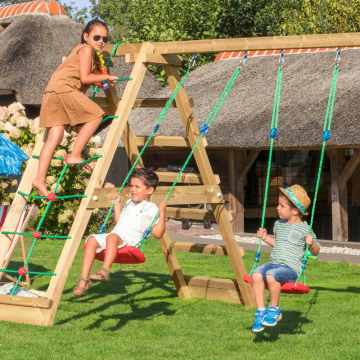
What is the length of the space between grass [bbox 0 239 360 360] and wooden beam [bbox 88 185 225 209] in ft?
3.82

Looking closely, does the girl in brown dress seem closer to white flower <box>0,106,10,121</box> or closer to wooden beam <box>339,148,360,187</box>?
white flower <box>0,106,10,121</box>

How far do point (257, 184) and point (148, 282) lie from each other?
Answer: 9071 millimetres

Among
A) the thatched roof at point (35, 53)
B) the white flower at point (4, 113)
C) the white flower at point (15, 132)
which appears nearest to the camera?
the white flower at point (15, 132)

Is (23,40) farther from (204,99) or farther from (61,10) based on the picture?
(204,99)

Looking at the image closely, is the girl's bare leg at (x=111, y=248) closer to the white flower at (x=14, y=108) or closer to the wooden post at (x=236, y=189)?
the white flower at (x=14, y=108)

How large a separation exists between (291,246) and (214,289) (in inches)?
79.0

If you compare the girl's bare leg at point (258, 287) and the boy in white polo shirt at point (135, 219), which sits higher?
the boy in white polo shirt at point (135, 219)

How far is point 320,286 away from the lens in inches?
354

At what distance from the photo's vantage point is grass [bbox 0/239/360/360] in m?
5.69

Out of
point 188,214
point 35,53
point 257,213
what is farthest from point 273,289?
point 35,53

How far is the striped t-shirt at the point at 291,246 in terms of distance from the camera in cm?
600

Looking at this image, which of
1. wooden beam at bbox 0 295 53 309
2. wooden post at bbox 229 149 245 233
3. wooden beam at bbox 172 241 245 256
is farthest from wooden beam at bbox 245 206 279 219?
wooden beam at bbox 0 295 53 309

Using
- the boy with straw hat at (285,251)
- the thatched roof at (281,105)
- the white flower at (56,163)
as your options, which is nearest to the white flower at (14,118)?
the white flower at (56,163)

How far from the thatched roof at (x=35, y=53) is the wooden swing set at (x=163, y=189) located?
536 inches
